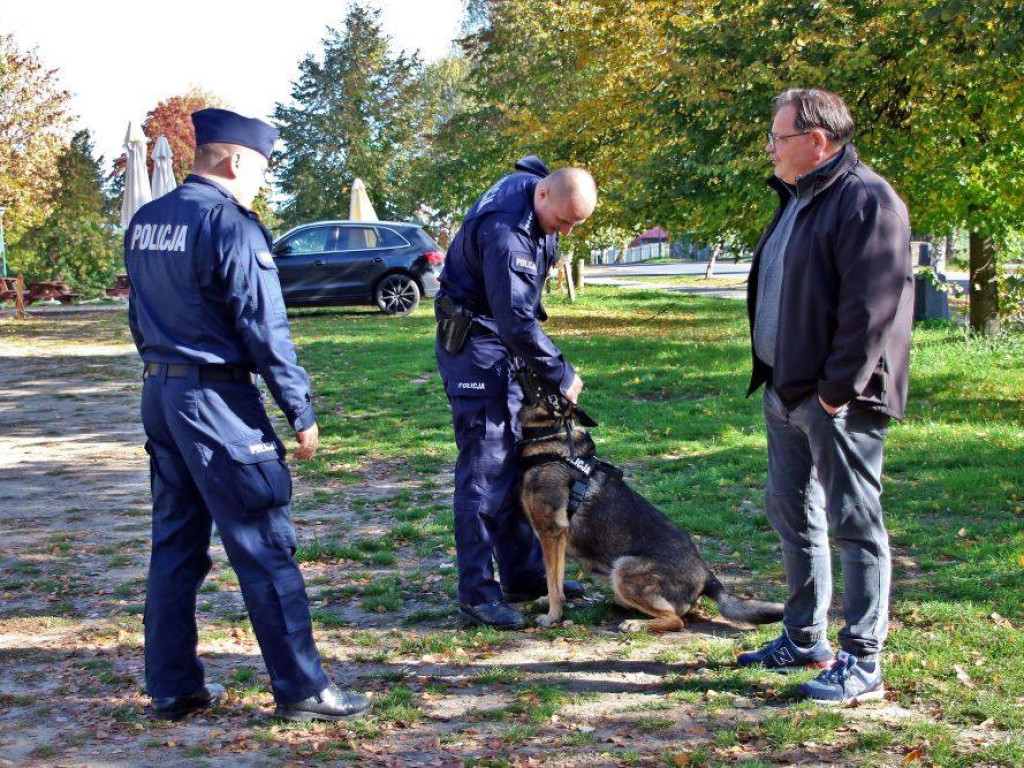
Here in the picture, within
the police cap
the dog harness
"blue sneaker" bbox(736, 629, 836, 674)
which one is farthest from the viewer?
the dog harness

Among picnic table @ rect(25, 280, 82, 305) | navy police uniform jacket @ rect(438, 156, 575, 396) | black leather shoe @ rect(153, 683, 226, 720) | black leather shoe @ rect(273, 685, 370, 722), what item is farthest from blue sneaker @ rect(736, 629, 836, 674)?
picnic table @ rect(25, 280, 82, 305)

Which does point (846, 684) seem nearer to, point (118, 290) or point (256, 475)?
point (256, 475)

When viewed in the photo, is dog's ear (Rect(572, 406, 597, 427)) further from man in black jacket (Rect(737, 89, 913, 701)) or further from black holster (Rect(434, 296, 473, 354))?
man in black jacket (Rect(737, 89, 913, 701))

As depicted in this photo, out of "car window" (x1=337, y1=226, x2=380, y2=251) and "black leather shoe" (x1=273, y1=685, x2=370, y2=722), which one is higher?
"car window" (x1=337, y1=226, x2=380, y2=251)

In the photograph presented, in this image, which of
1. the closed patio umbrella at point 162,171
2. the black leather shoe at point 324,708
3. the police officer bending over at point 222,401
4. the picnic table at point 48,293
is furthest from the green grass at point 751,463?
the picnic table at point 48,293

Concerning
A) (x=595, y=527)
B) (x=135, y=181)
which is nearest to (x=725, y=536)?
(x=595, y=527)

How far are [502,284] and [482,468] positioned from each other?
88cm

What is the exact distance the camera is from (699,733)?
371cm

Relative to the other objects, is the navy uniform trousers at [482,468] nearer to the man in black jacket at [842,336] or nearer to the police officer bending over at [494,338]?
the police officer bending over at [494,338]

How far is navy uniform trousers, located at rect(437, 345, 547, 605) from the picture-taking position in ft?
15.9

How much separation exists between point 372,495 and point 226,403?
12.7 feet

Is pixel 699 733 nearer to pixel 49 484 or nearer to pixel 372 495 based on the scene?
pixel 372 495

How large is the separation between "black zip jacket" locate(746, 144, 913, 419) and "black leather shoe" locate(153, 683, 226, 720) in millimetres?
2436

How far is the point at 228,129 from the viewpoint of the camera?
371 centimetres
